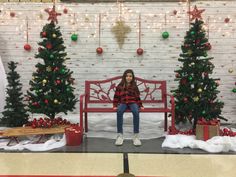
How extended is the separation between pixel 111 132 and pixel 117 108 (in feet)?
2.21

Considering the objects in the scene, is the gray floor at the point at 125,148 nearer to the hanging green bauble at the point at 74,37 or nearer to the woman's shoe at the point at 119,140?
the woman's shoe at the point at 119,140

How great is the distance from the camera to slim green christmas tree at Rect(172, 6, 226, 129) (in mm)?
5113

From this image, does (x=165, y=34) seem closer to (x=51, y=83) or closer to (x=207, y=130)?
(x=207, y=130)

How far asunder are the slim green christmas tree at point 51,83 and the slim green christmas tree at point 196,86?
71.4 inches

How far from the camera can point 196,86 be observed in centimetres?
514

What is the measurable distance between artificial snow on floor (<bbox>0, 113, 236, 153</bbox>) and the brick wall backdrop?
78 centimetres

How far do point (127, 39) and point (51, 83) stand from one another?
1849 mm

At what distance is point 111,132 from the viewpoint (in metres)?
5.42

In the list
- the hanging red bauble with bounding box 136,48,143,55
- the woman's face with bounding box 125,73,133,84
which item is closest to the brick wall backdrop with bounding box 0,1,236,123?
the hanging red bauble with bounding box 136,48,143,55

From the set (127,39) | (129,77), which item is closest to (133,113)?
(129,77)

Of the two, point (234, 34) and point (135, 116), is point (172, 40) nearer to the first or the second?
point (234, 34)

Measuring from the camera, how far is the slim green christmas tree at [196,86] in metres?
5.11

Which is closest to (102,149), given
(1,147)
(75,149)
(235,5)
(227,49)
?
(75,149)

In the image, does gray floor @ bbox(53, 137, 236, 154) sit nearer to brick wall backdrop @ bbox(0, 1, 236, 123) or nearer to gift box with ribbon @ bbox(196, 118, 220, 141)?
gift box with ribbon @ bbox(196, 118, 220, 141)
